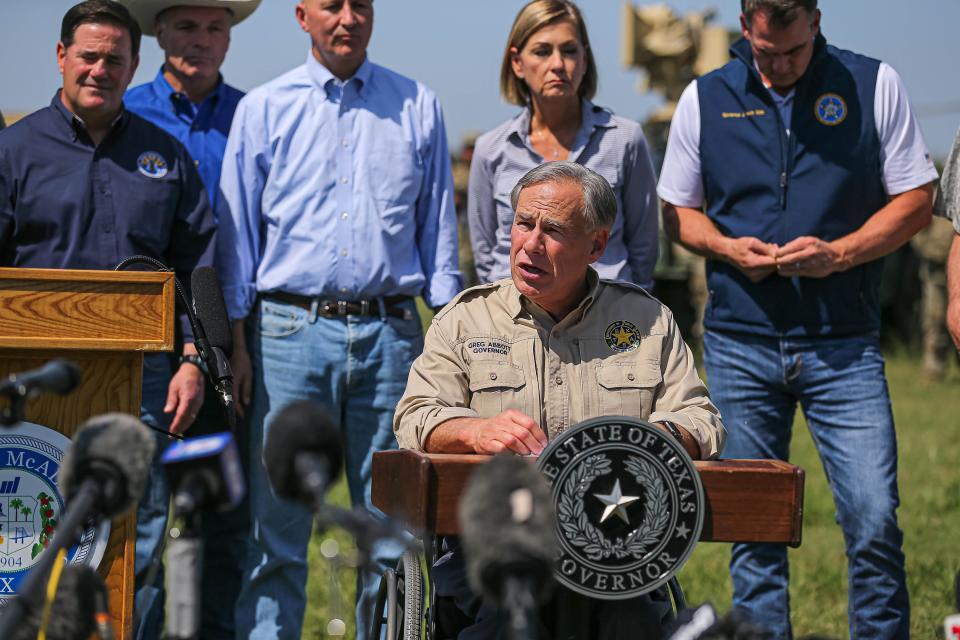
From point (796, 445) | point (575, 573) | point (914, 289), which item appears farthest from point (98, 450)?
point (914, 289)

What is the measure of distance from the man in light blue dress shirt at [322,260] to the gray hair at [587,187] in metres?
1.07

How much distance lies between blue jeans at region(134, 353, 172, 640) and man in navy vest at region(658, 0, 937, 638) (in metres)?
1.99

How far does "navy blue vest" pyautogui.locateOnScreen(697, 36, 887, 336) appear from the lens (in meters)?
4.92

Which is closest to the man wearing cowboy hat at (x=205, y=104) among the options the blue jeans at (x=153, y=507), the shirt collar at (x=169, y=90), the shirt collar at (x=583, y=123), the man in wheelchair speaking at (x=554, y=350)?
the shirt collar at (x=169, y=90)

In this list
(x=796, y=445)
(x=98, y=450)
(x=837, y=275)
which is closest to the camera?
(x=98, y=450)

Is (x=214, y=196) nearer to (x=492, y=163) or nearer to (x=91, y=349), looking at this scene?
(x=492, y=163)

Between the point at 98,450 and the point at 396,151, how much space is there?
298 cm

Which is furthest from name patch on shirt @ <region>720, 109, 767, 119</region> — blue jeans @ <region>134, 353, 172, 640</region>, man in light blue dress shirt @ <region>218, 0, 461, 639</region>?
blue jeans @ <region>134, 353, 172, 640</region>

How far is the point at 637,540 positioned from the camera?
3357mm

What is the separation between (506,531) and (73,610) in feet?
2.92

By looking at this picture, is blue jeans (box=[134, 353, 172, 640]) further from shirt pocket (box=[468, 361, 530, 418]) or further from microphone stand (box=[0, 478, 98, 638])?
microphone stand (box=[0, 478, 98, 638])

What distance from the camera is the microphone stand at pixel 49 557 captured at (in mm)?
2287

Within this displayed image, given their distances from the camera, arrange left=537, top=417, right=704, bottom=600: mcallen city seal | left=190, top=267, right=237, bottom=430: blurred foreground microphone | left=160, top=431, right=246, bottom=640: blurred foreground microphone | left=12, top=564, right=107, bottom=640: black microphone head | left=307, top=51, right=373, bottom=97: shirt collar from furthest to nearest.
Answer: left=307, top=51, right=373, bottom=97: shirt collar, left=190, top=267, right=237, bottom=430: blurred foreground microphone, left=537, top=417, right=704, bottom=600: mcallen city seal, left=12, top=564, right=107, bottom=640: black microphone head, left=160, top=431, right=246, bottom=640: blurred foreground microphone

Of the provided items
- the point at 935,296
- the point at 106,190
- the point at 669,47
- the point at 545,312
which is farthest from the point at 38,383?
the point at 669,47
